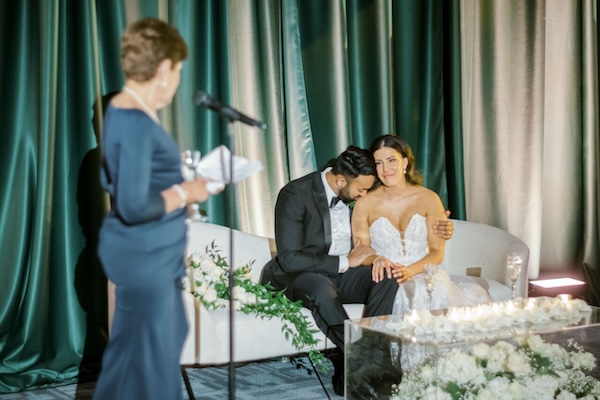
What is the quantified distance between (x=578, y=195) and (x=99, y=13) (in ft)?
13.5

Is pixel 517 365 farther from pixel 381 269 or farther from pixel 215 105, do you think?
pixel 215 105

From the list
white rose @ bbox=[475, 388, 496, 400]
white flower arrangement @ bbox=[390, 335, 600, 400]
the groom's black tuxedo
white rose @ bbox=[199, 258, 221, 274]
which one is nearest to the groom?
the groom's black tuxedo

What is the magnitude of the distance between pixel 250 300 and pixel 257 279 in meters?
0.65

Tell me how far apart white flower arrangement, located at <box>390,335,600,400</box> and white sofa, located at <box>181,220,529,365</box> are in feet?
2.67

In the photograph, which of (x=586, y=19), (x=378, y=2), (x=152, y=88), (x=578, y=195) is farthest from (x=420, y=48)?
(x=152, y=88)

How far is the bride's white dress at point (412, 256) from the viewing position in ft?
12.4

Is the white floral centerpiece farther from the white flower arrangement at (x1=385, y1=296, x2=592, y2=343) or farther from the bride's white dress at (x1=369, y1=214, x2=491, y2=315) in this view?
the white flower arrangement at (x1=385, y1=296, x2=592, y2=343)

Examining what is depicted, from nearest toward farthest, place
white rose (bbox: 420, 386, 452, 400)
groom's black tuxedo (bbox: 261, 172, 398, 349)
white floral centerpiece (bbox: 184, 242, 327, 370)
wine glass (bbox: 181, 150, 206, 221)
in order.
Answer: wine glass (bbox: 181, 150, 206, 221) → white rose (bbox: 420, 386, 452, 400) → white floral centerpiece (bbox: 184, 242, 327, 370) → groom's black tuxedo (bbox: 261, 172, 398, 349)

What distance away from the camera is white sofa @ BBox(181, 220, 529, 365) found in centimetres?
337

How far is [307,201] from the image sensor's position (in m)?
3.90

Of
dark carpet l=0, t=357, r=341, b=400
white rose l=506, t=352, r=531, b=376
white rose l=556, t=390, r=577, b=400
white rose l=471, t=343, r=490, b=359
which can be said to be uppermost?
white rose l=471, t=343, r=490, b=359

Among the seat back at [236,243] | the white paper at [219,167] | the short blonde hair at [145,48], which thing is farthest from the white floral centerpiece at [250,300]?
the short blonde hair at [145,48]

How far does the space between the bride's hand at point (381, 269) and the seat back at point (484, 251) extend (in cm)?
85

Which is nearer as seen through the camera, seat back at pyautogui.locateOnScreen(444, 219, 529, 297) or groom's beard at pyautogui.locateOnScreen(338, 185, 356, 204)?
groom's beard at pyautogui.locateOnScreen(338, 185, 356, 204)
